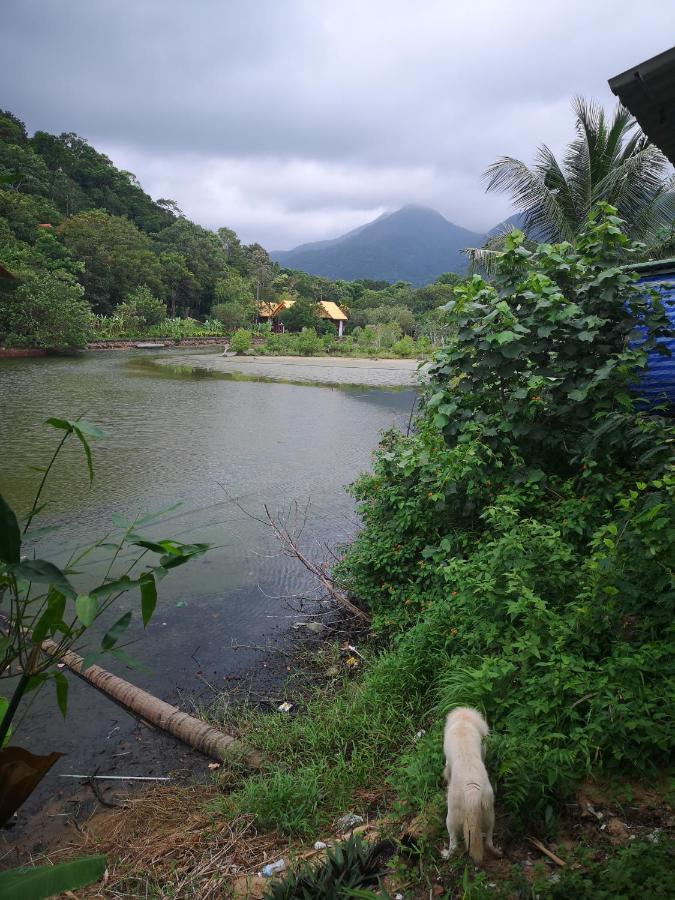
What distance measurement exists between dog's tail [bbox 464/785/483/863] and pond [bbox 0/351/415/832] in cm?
100

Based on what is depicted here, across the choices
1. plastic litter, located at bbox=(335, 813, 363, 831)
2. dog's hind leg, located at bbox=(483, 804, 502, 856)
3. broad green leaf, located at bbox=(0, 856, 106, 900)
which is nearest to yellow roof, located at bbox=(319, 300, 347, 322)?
plastic litter, located at bbox=(335, 813, 363, 831)

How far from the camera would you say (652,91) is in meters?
2.45

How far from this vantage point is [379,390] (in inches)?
733

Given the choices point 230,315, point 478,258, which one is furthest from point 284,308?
point 478,258

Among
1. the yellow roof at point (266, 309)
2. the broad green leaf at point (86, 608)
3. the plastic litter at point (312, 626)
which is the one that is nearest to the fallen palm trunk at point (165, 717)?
the plastic litter at point (312, 626)

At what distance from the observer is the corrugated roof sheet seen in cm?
232

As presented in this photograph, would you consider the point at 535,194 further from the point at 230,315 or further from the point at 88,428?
the point at 230,315

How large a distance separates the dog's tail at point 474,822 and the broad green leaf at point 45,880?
3.28 ft

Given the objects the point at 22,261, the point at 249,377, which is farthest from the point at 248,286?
the point at 249,377

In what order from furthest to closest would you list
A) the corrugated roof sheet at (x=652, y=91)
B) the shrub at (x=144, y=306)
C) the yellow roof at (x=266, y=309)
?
the yellow roof at (x=266, y=309) < the shrub at (x=144, y=306) < the corrugated roof sheet at (x=652, y=91)

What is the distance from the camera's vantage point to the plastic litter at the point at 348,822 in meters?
2.11

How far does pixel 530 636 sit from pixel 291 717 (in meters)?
1.41

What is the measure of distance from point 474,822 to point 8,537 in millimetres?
1482

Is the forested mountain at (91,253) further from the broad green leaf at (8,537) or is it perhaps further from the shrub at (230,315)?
the broad green leaf at (8,537)
